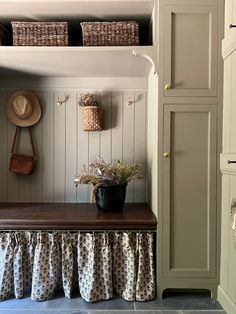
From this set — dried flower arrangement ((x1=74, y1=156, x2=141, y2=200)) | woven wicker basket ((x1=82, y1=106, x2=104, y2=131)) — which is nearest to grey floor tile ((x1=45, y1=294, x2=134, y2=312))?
dried flower arrangement ((x1=74, y1=156, x2=141, y2=200))

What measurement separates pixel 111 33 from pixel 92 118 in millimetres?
687

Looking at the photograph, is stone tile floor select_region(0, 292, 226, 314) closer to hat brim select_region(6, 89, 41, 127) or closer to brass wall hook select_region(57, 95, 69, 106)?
hat brim select_region(6, 89, 41, 127)

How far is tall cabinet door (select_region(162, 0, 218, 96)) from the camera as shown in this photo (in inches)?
81.8

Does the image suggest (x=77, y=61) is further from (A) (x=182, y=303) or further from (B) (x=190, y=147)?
(A) (x=182, y=303)

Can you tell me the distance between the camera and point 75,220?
6.95 ft

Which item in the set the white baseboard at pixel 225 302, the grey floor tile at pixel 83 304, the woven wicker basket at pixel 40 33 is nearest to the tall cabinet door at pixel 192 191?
the white baseboard at pixel 225 302

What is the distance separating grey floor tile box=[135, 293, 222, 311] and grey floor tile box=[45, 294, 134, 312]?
9 centimetres

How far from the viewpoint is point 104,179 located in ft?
7.61

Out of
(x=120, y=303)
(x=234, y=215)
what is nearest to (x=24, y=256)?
(x=120, y=303)

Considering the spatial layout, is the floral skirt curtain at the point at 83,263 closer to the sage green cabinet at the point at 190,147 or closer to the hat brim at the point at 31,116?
the sage green cabinet at the point at 190,147

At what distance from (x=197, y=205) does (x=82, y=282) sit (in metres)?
0.90

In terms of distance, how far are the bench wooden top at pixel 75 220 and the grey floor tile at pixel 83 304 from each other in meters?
0.46

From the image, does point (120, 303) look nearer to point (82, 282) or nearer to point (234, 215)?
point (82, 282)

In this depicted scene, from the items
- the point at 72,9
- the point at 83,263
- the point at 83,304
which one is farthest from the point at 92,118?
the point at 83,304
